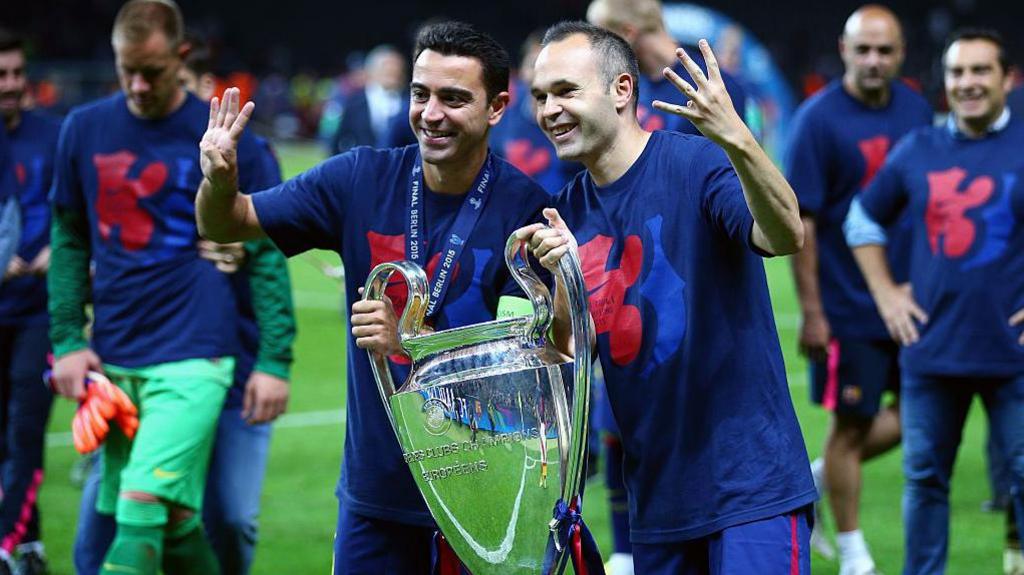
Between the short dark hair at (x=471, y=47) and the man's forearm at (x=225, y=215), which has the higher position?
the short dark hair at (x=471, y=47)

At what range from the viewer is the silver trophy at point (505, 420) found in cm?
352

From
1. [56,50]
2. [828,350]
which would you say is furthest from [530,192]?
[56,50]

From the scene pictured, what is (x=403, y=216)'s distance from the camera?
13.9 ft

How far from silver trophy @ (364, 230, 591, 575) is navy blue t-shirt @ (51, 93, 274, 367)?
1988 mm

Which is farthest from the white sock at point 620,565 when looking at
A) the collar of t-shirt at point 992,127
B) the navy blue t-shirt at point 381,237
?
the navy blue t-shirt at point 381,237

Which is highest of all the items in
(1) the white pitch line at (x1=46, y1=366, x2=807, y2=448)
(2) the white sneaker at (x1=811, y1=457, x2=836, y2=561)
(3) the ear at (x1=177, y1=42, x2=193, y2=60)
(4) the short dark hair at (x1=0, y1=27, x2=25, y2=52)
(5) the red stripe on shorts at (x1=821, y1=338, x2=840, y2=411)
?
(4) the short dark hair at (x1=0, y1=27, x2=25, y2=52)

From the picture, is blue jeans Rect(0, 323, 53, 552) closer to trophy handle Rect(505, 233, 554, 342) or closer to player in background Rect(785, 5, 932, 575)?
player in background Rect(785, 5, 932, 575)

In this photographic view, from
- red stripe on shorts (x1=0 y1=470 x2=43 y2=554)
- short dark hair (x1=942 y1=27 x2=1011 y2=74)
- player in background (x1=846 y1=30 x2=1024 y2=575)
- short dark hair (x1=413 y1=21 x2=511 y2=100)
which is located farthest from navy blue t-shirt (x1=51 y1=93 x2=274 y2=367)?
short dark hair (x1=942 y1=27 x2=1011 y2=74)

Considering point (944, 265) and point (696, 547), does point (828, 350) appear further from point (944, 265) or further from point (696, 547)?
point (696, 547)

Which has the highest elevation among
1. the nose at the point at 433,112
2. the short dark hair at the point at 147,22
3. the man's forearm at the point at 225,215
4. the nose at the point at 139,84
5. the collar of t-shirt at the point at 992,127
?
the short dark hair at the point at 147,22

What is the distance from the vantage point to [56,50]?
1649 inches

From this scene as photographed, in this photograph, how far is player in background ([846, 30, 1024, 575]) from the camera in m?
5.78

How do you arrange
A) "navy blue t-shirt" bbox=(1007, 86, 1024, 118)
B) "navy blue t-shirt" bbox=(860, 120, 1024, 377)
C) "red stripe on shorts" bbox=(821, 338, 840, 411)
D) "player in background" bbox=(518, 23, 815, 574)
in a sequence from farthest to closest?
"navy blue t-shirt" bbox=(1007, 86, 1024, 118)
"red stripe on shorts" bbox=(821, 338, 840, 411)
"navy blue t-shirt" bbox=(860, 120, 1024, 377)
"player in background" bbox=(518, 23, 815, 574)

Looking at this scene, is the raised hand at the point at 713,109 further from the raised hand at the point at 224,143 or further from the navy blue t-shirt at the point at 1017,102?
the navy blue t-shirt at the point at 1017,102
